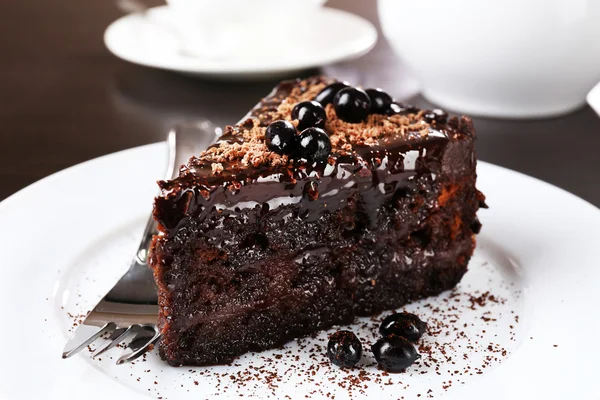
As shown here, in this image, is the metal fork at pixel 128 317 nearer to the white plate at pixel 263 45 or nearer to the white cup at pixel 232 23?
the white plate at pixel 263 45

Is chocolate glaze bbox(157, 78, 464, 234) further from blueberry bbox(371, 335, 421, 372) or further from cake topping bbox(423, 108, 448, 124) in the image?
blueberry bbox(371, 335, 421, 372)

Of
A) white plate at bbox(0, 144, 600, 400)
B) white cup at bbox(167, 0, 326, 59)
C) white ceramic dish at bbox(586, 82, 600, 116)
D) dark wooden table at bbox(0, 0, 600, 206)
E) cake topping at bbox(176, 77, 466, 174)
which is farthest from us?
white cup at bbox(167, 0, 326, 59)

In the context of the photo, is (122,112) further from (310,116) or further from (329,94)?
(310,116)

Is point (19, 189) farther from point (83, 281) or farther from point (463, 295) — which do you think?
point (463, 295)

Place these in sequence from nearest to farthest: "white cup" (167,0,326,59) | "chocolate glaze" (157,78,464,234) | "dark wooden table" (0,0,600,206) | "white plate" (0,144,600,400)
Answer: "white plate" (0,144,600,400), "chocolate glaze" (157,78,464,234), "dark wooden table" (0,0,600,206), "white cup" (167,0,326,59)

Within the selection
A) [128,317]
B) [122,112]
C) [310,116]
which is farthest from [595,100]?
[122,112]

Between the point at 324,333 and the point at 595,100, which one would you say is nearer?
the point at 324,333

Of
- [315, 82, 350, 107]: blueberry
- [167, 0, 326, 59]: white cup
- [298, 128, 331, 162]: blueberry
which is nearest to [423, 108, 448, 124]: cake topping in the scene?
[315, 82, 350, 107]: blueberry

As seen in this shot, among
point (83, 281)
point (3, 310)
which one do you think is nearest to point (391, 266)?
point (83, 281)
